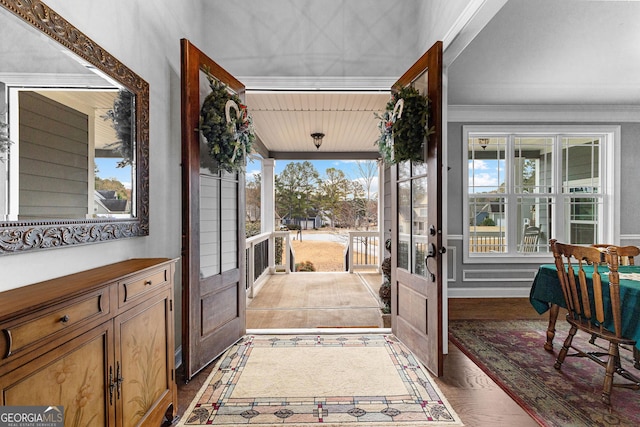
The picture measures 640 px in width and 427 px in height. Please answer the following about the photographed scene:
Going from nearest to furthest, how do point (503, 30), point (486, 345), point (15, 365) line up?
point (15, 365) → point (503, 30) → point (486, 345)

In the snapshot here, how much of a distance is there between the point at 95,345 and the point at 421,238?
231 centimetres

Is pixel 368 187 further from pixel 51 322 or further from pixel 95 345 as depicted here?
pixel 51 322

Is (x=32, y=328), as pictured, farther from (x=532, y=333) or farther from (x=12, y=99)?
(x=532, y=333)

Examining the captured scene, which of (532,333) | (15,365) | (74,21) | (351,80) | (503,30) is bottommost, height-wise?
(532,333)

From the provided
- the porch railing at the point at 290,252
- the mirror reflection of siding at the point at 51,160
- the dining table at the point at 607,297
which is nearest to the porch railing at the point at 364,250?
the porch railing at the point at 290,252

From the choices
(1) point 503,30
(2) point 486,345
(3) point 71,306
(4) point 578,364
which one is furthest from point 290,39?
(4) point 578,364

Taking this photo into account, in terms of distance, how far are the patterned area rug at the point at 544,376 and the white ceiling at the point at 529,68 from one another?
262 centimetres

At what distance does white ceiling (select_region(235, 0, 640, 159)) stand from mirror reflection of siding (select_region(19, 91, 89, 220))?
1.96 metres

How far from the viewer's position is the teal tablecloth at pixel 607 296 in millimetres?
2133

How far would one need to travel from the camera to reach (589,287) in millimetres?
2494

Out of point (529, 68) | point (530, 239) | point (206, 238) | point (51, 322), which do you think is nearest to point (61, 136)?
point (51, 322)

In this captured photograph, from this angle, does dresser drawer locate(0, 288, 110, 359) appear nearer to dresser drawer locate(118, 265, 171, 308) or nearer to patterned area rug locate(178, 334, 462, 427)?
dresser drawer locate(118, 265, 171, 308)

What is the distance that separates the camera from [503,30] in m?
2.87

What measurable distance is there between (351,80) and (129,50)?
1925 millimetres
